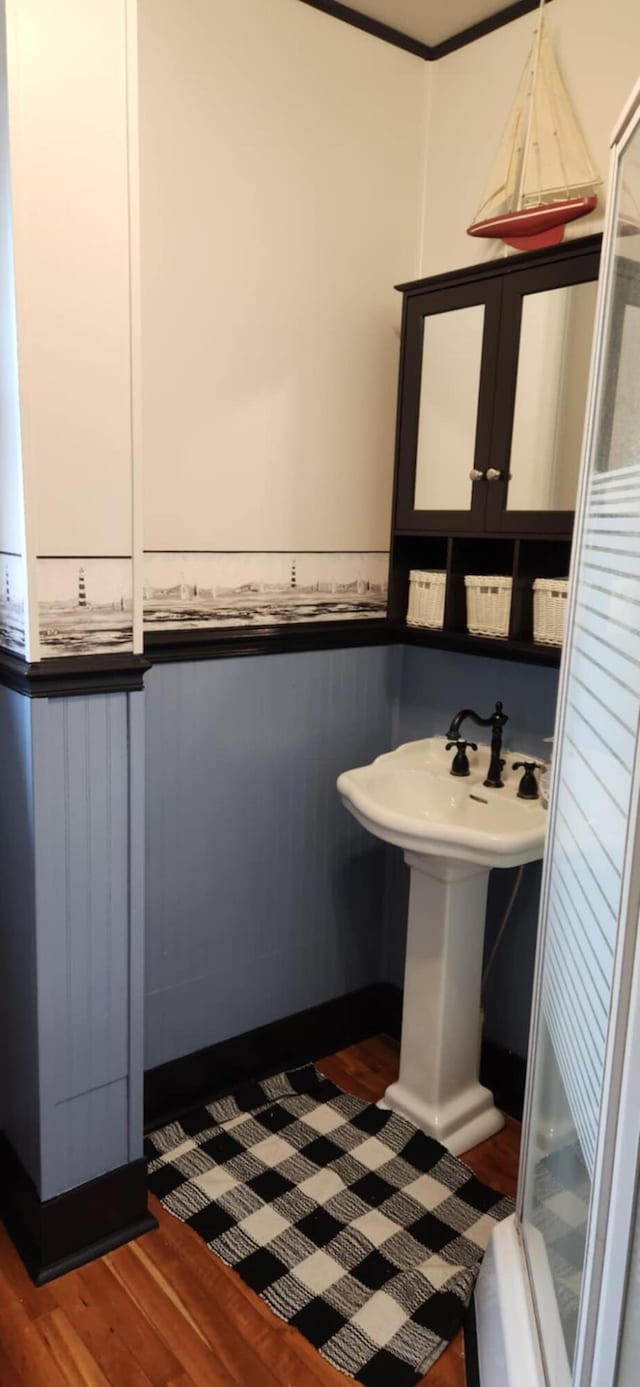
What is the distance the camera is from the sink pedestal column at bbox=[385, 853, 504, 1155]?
6.80 feet

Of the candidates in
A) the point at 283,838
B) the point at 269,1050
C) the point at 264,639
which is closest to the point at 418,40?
the point at 264,639

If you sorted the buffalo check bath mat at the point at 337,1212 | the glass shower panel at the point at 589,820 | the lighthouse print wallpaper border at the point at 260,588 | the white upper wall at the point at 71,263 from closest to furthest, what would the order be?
1. the glass shower panel at the point at 589,820
2. the white upper wall at the point at 71,263
3. the buffalo check bath mat at the point at 337,1212
4. the lighthouse print wallpaper border at the point at 260,588

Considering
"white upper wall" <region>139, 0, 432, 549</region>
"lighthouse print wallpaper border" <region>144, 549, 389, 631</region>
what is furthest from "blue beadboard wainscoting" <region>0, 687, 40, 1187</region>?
"white upper wall" <region>139, 0, 432, 549</region>

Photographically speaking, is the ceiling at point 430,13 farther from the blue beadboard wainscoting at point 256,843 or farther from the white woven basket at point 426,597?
the blue beadboard wainscoting at point 256,843

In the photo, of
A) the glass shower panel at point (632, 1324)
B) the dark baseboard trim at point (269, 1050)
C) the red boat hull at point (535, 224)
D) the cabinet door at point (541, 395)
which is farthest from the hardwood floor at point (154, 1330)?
the red boat hull at point (535, 224)

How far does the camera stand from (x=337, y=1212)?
1894mm

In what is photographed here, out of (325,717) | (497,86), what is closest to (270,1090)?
(325,717)

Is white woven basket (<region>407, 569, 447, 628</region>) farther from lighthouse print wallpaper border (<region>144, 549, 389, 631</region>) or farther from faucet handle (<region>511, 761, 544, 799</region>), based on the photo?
faucet handle (<region>511, 761, 544, 799</region>)

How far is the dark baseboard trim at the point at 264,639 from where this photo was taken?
196 centimetres

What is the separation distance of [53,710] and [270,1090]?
47.9 inches

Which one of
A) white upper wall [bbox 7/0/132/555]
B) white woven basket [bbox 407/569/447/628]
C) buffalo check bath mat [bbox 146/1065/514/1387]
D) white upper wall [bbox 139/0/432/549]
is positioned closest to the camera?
white upper wall [bbox 7/0/132/555]

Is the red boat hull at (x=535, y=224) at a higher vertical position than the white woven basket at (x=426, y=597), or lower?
higher

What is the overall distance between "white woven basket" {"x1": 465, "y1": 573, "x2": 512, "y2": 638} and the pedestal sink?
1.03 ft

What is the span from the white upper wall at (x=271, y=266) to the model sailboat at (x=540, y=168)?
331 mm
